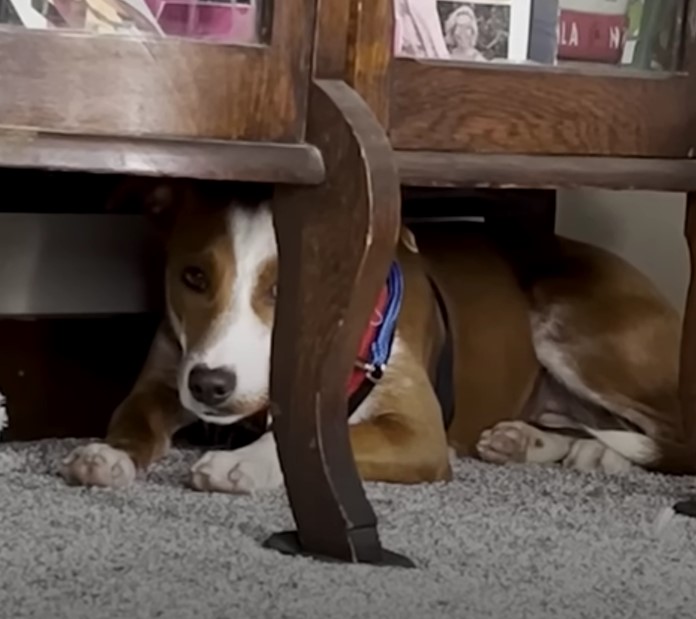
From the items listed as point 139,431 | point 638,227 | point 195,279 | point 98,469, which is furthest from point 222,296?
point 638,227

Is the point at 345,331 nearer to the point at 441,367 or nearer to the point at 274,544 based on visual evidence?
the point at 274,544

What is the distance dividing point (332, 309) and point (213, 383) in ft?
1.28

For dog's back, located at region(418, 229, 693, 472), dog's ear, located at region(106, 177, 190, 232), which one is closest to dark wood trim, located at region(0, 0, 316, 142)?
dog's ear, located at region(106, 177, 190, 232)

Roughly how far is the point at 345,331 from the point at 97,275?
30.0 inches

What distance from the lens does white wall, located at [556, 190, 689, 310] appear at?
2.21m

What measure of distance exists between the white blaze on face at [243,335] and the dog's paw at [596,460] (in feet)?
1.15

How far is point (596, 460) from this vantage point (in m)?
1.73

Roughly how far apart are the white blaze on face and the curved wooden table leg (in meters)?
0.34

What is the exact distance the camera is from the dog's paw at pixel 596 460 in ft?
5.62

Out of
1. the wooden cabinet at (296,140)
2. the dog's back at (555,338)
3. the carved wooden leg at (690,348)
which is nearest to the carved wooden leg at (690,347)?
the carved wooden leg at (690,348)

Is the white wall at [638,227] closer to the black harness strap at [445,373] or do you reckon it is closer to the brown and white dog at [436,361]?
the brown and white dog at [436,361]

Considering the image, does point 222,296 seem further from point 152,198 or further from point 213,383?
point 152,198

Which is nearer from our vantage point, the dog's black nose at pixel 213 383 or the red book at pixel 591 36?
the red book at pixel 591 36

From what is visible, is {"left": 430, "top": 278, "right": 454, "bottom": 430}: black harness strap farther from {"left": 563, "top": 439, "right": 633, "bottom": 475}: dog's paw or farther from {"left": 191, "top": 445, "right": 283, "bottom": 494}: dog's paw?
{"left": 191, "top": 445, "right": 283, "bottom": 494}: dog's paw
